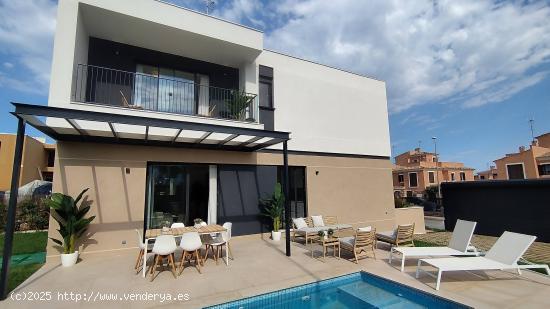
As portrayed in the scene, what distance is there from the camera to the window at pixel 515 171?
113ft

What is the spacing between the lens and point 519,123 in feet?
137

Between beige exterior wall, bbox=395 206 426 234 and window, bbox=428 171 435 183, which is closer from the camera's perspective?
beige exterior wall, bbox=395 206 426 234

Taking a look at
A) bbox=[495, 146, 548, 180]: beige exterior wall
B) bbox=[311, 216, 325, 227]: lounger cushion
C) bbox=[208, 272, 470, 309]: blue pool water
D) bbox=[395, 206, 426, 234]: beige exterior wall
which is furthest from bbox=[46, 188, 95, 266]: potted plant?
bbox=[495, 146, 548, 180]: beige exterior wall

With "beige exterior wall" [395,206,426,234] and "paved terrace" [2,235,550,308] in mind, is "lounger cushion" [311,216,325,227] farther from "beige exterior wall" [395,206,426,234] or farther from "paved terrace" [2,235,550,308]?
"beige exterior wall" [395,206,426,234]

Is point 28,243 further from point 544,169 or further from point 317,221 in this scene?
point 544,169

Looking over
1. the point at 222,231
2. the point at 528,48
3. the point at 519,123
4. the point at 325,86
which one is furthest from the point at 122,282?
the point at 519,123

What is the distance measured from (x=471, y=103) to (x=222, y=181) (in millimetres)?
33970

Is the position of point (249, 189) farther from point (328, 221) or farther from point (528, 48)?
point (528, 48)

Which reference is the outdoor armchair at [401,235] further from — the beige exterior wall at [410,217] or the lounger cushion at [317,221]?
the beige exterior wall at [410,217]

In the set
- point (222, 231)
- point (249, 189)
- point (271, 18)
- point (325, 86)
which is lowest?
point (222, 231)

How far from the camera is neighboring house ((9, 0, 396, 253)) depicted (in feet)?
25.4

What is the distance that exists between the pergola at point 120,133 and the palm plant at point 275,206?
201 centimetres

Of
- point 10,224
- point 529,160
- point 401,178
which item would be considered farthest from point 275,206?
point 401,178

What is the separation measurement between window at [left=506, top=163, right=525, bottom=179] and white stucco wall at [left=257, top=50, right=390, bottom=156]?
3240cm
